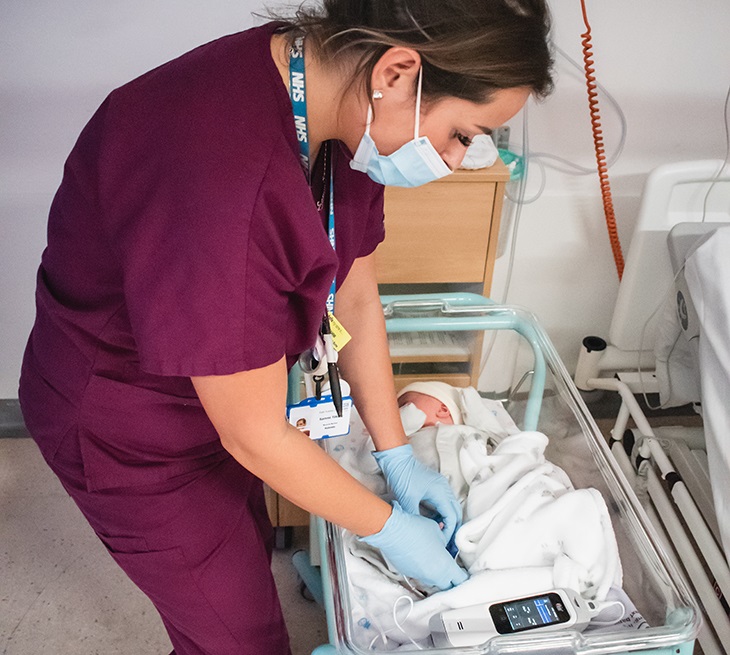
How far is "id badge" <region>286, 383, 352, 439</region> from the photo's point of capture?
1452 millimetres

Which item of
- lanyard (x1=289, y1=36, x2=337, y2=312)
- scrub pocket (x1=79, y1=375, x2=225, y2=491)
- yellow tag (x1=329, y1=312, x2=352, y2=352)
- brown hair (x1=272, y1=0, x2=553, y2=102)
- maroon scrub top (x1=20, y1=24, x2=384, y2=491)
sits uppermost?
brown hair (x1=272, y1=0, x2=553, y2=102)

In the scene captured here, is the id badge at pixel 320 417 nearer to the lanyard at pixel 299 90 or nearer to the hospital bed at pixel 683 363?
the lanyard at pixel 299 90

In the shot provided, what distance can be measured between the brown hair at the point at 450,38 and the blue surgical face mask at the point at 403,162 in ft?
0.24

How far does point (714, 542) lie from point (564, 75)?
129 cm

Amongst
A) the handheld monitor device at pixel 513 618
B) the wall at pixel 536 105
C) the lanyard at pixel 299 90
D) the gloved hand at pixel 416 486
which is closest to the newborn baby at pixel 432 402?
the gloved hand at pixel 416 486

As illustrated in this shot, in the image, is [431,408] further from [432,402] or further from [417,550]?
[417,550]

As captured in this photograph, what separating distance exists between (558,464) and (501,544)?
1.12 ft

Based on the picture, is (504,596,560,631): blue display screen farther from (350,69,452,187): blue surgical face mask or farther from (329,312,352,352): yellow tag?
(350,69,452,187): blue surgical face mask

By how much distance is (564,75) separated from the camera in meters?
2.21

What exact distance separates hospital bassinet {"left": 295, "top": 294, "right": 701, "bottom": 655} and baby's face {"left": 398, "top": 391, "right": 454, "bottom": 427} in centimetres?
16

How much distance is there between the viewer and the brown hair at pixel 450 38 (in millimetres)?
869

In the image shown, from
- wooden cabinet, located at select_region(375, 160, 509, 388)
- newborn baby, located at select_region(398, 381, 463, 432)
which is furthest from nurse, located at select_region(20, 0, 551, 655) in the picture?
wooden cabinet, located at select_region(375, 160, 509, 388)

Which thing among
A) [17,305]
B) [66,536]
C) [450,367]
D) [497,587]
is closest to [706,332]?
[450,367]

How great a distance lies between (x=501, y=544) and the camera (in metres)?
1.40
